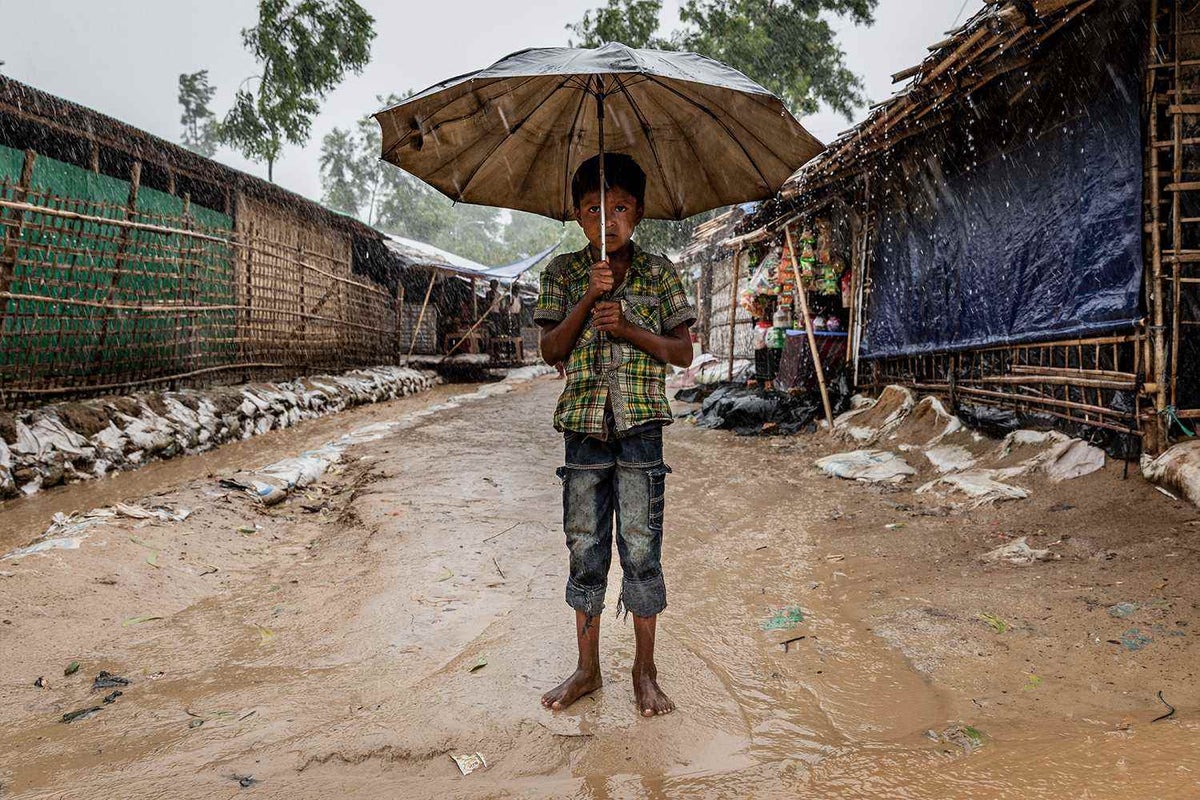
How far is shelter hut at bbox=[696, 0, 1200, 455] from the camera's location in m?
3.75

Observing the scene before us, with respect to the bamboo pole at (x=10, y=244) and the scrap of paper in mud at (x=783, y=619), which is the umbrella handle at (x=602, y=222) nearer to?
the scrap of paper in mud at (x=783, y=619)

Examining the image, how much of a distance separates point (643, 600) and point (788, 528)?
94.3 inches

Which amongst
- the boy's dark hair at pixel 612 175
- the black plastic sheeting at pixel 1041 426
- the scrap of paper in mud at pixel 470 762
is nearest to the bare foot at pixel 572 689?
the scrap of paper in mud at pixel 470 762

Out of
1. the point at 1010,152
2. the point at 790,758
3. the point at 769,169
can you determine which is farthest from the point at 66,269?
the point at 1010,152

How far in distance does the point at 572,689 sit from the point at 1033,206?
490 centimetres

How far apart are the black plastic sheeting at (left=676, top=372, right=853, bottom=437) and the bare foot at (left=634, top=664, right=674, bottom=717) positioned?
221 inches

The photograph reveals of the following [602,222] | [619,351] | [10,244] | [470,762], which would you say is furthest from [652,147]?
[10,244]

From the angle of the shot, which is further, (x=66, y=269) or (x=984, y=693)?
(x=66, y=269)

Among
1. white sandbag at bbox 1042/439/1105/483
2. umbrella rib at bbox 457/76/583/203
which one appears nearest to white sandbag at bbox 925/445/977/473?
white sandbag at bbox 1042/439/1105/483

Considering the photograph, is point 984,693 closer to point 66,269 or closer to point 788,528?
point 788,528

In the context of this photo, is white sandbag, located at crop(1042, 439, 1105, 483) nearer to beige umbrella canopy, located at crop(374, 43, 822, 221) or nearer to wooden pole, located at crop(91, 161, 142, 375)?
beige umbrella canopy, located at crop(374, 43, 822, 221)

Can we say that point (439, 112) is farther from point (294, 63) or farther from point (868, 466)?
point (294, 63)

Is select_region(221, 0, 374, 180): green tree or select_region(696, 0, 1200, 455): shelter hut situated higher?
select_region(221, 0, 374, 180): green tree

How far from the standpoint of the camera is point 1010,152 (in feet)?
16.6
